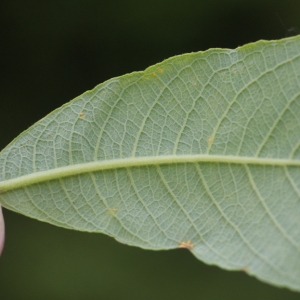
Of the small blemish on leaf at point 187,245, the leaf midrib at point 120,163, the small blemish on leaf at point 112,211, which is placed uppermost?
the leaf midrib at point 120,163

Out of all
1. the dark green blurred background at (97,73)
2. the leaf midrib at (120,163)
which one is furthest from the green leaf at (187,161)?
the dark green blurred background at (97,73)

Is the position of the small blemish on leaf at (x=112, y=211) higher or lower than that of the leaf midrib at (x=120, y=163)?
lower

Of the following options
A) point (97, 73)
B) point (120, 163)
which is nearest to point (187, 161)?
point (120, 163)

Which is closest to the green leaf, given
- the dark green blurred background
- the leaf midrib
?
the leaf midrib

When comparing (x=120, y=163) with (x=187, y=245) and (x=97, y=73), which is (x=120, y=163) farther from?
(x=97, y=73)

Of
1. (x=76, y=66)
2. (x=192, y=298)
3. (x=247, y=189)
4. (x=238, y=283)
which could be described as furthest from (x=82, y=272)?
(x=247, y=189)

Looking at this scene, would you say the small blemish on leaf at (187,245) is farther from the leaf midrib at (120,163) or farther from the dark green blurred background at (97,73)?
the dark green blurred background at (97,73)

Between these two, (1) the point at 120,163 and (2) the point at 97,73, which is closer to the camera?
(1) the point at 120,163

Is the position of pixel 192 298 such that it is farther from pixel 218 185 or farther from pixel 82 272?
pixel 218 185
